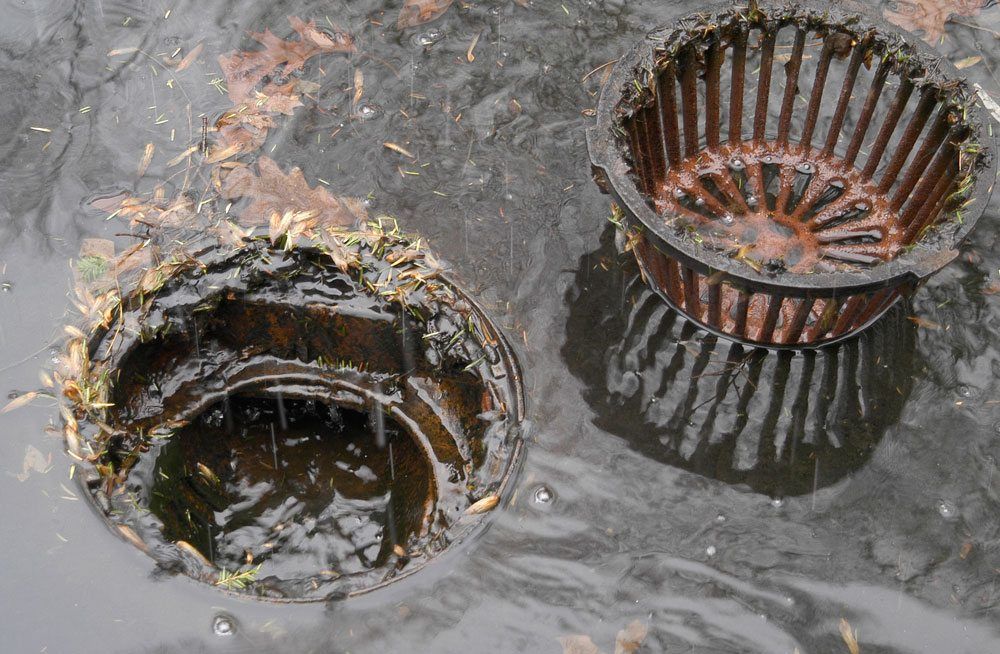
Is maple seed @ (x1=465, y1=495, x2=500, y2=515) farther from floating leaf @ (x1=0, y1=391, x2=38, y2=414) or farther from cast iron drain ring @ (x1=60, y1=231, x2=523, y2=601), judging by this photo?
floating leaf @ (x1=0, y1=391, x2=38, y2=414)

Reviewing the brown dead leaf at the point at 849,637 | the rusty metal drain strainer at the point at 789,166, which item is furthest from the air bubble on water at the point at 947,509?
the rusty metal drain strainer at the point at 789,166

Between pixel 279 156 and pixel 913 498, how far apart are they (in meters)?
2.87

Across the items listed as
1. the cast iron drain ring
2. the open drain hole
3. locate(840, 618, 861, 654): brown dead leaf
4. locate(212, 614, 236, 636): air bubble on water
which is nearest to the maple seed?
the cast iron drain ring

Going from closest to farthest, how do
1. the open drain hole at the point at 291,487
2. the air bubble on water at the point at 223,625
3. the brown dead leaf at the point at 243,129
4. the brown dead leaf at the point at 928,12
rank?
the air bubble on water at the point at 223,625
the open drain hole at the point at 291,487
the brown dead leaf at the point at 243,129
the brown dead leaf at the point at 928,12

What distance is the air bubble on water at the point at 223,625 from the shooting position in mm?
3037

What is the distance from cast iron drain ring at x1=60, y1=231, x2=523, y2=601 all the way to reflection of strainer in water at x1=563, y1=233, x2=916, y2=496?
0.41m

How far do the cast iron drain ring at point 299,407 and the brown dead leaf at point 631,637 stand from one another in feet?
1.93

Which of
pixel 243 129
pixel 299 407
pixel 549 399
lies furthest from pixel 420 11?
pixel 549 399

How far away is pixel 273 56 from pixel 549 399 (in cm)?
217

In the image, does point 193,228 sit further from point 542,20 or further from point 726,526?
point 726,526

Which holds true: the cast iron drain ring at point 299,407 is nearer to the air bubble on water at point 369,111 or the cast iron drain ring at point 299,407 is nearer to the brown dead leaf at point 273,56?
the air bubble on water at point 369,111

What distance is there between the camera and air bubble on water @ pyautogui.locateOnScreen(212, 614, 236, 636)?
3.04 m

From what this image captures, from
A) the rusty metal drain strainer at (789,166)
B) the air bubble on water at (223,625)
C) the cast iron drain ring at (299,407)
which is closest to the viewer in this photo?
the air bubble on water at (223,625)

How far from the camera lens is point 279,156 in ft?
13.7
